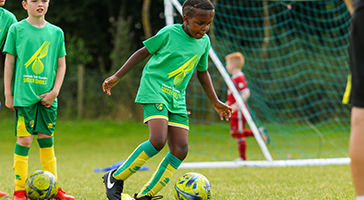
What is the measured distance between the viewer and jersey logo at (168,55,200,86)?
9.34 feet

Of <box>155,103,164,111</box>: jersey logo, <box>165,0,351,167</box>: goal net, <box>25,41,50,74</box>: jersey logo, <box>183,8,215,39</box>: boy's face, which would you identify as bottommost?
<box>165,0,351,167</box>: goal net

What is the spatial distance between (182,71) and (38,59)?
112cm

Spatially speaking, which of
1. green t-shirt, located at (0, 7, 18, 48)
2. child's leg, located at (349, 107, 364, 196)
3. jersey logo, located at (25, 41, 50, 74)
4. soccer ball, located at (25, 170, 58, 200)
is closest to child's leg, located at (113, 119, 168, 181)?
soccer ball, located at (25, 170, 58, 200)

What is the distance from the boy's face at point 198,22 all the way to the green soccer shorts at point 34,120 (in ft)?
4.13

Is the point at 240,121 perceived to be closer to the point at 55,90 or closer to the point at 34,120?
the point at 55,90

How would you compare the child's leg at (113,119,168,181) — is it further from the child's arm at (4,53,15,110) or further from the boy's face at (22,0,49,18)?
the boy's face at (22,0,49,18)

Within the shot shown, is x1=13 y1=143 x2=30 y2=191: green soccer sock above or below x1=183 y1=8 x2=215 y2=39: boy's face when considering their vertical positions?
below

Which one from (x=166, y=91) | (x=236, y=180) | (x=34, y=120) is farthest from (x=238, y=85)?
(x=34, y=120)

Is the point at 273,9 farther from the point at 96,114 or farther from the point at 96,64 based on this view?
the point at 96,64

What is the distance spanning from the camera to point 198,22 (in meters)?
2.79

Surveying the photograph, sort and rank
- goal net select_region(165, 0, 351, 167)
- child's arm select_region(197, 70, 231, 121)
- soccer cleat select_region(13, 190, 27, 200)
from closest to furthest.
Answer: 1. soccer cleat select_region(13, 190, 27, 200)
2. child's arm select_region(197, 70, 231, 121)
3. goal net select_region(165, 0, 351, 167)

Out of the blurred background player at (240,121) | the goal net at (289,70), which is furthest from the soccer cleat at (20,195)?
the goal net at (289,70)

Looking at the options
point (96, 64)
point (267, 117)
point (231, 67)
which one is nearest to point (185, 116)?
point (231, 67)

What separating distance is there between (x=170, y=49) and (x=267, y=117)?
5977mm
